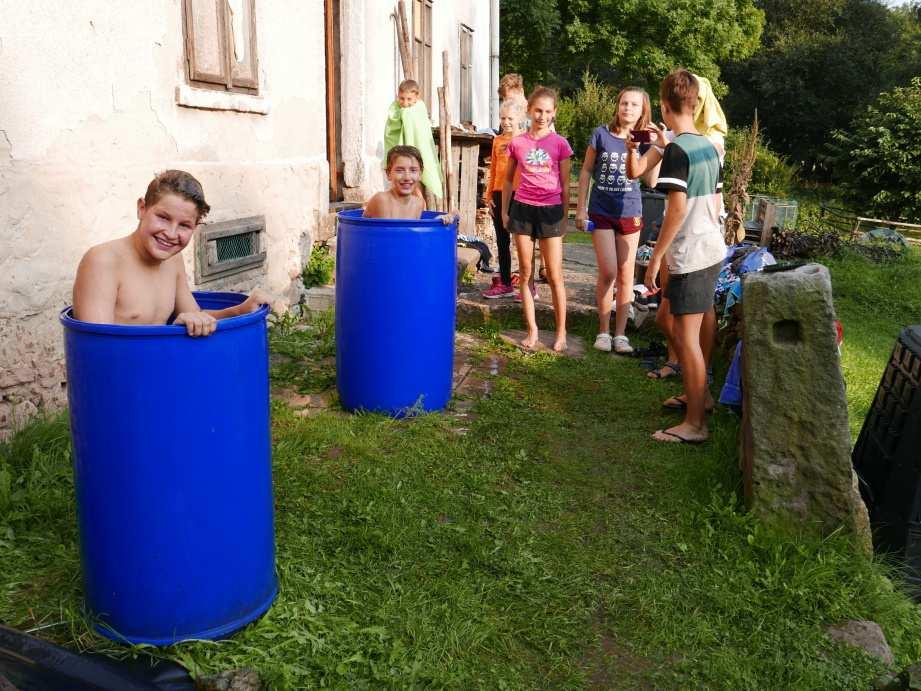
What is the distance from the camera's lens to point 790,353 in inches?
124

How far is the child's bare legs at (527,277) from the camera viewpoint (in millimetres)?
5516

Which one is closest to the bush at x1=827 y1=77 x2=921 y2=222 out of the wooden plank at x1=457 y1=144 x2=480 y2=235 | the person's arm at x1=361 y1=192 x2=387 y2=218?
the wooden plank at x1=457 y1=144 x2=480 y2=235

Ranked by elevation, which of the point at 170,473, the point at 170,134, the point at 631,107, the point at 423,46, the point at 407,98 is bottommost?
the point at 170,473

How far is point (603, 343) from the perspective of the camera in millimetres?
5852

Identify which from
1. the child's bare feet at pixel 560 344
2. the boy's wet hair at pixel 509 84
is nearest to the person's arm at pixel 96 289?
the child's bare feet at pixel 560 344

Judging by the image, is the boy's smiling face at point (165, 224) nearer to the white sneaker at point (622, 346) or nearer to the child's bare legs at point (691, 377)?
the child's bare legs at point (691, 377)

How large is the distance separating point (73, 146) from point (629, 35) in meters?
23.2

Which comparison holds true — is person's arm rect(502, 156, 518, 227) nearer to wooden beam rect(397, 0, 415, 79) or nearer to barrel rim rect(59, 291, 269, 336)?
wooden beam rect(397, 0, 415, 79)

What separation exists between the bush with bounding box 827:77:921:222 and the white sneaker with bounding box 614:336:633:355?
16.7m

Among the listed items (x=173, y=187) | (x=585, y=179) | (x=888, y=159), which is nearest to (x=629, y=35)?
(x=888, y=159)

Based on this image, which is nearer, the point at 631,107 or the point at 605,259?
the point at 631,107

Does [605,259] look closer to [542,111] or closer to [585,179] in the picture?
[585,179]

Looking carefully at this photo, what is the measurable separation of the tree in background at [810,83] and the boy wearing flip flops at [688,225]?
85.8ft

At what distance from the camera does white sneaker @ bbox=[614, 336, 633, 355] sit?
581 cm
